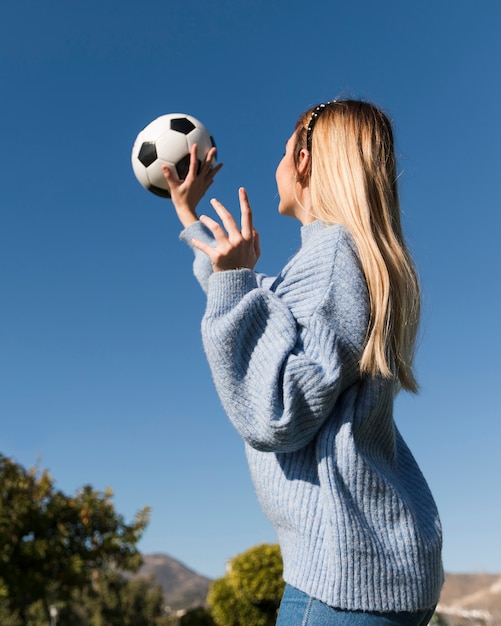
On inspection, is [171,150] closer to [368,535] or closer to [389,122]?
[389,122]

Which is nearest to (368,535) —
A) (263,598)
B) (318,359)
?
(318,359)

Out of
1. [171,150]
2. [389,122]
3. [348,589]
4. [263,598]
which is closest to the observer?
[348,589]

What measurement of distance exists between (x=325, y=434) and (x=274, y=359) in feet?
0.81

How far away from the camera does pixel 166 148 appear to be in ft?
11.4

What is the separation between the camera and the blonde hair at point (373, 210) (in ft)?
6.42

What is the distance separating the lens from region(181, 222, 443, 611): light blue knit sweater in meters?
1.75

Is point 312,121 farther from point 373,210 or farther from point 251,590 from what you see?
point 251,590

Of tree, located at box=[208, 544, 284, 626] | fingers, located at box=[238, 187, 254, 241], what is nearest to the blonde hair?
fingers, located at box=[238, 187, 254, 241]

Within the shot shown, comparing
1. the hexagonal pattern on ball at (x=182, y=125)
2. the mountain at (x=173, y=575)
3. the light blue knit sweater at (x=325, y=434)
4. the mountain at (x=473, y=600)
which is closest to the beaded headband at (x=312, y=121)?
the light blue knit sweater at (x=325, y=434)

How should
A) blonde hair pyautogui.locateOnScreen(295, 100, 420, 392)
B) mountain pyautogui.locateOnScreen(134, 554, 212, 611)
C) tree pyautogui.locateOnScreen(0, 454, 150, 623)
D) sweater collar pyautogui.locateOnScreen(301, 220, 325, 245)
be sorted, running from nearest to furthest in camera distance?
blonde hair pyautogui.locateOnScreen(295, 100, 420, 392) → sweater collar pyautogui.locateOnScreen(301, 220, 325, 245) → tree pyautogui.locateOnScreen(0, 454, 150, 623) → mountain pyautogui.locateOnScreen(134, 554, 212, 611)

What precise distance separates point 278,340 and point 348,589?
2.15ft

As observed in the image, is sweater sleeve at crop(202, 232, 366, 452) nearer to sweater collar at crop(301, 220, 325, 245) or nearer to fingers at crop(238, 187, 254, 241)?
fingers at crop(238, 187, 254, 241)

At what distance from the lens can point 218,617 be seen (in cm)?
1870

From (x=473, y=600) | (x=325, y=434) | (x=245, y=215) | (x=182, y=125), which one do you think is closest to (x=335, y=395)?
(x=325, y=434)
